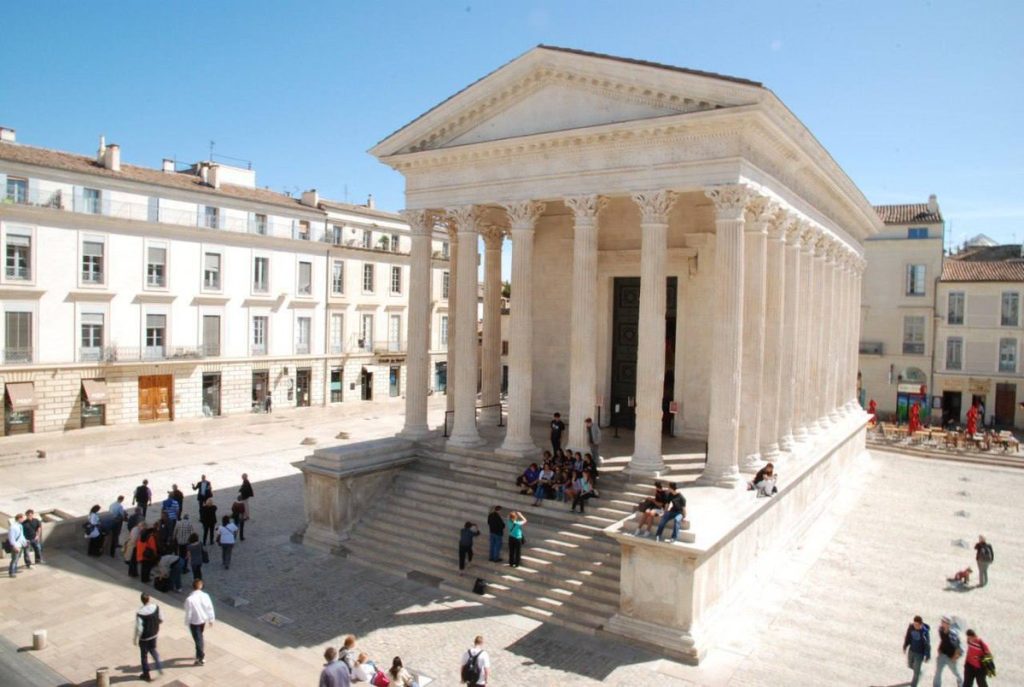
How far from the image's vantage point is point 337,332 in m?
42.6

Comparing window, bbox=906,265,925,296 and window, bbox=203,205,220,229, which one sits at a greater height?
window, bbox=203,205,220,229

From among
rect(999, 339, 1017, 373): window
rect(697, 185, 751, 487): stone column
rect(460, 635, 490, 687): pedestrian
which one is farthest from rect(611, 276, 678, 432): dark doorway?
rect(999, 339, 1017, 373): window

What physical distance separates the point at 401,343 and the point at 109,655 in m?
35.1

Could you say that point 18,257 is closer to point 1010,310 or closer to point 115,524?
point 115,524

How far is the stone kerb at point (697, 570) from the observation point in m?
12.4

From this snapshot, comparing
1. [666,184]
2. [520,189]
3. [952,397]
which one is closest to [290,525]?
[520,189]

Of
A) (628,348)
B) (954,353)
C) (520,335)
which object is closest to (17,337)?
(520,335)

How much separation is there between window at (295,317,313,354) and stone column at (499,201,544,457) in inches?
982

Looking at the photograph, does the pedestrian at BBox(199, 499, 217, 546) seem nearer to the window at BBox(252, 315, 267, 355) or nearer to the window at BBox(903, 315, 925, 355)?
the window at BBox(252, 315, 267, 355)

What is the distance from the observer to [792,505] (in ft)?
60.9

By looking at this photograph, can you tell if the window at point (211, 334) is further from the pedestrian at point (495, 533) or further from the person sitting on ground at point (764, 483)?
the person sitting on ground at point (764, 483)

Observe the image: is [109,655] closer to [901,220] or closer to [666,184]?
[666,184]

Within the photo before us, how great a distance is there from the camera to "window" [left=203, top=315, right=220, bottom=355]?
3591 cm

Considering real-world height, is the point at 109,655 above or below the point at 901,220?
below
